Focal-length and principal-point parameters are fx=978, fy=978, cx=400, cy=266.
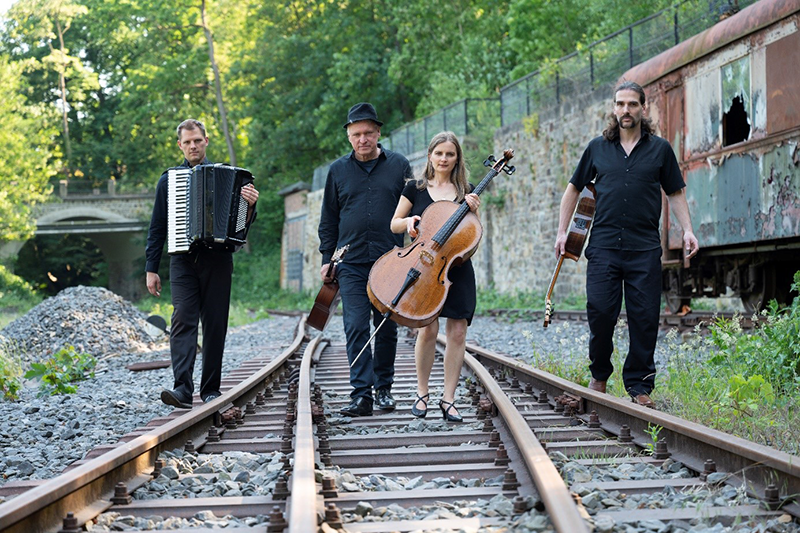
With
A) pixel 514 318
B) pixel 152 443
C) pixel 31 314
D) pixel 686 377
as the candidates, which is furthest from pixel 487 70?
pixel 152 443

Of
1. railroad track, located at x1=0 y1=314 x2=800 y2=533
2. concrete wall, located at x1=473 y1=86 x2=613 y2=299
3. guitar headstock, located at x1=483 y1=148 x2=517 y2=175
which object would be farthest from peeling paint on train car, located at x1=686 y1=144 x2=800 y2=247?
concrete wall, located at x1=473 y1=86 x2=613 y2=299

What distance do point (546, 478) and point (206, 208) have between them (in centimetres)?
372

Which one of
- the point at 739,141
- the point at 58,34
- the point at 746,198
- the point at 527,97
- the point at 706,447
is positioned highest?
the point at 58,34

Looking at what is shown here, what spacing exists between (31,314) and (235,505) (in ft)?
43.1

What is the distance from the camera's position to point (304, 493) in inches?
136

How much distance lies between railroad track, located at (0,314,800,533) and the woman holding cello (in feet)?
0.80

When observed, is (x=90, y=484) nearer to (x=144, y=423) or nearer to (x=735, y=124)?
(x=144, y=423)

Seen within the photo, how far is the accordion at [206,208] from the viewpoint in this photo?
6539mm

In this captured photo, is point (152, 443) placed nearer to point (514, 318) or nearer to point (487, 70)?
point (514, 318)

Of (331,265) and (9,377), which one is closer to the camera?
(331,265)

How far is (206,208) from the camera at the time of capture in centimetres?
657

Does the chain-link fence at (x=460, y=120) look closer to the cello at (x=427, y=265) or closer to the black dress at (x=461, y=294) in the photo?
the black dress at (x=461, y=294)

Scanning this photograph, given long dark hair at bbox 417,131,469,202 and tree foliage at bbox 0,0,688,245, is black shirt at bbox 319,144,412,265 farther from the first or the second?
tree foliage at bbox 0,0,688,245

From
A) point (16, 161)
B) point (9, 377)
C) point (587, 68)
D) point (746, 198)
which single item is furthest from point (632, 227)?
point (16, 161)
